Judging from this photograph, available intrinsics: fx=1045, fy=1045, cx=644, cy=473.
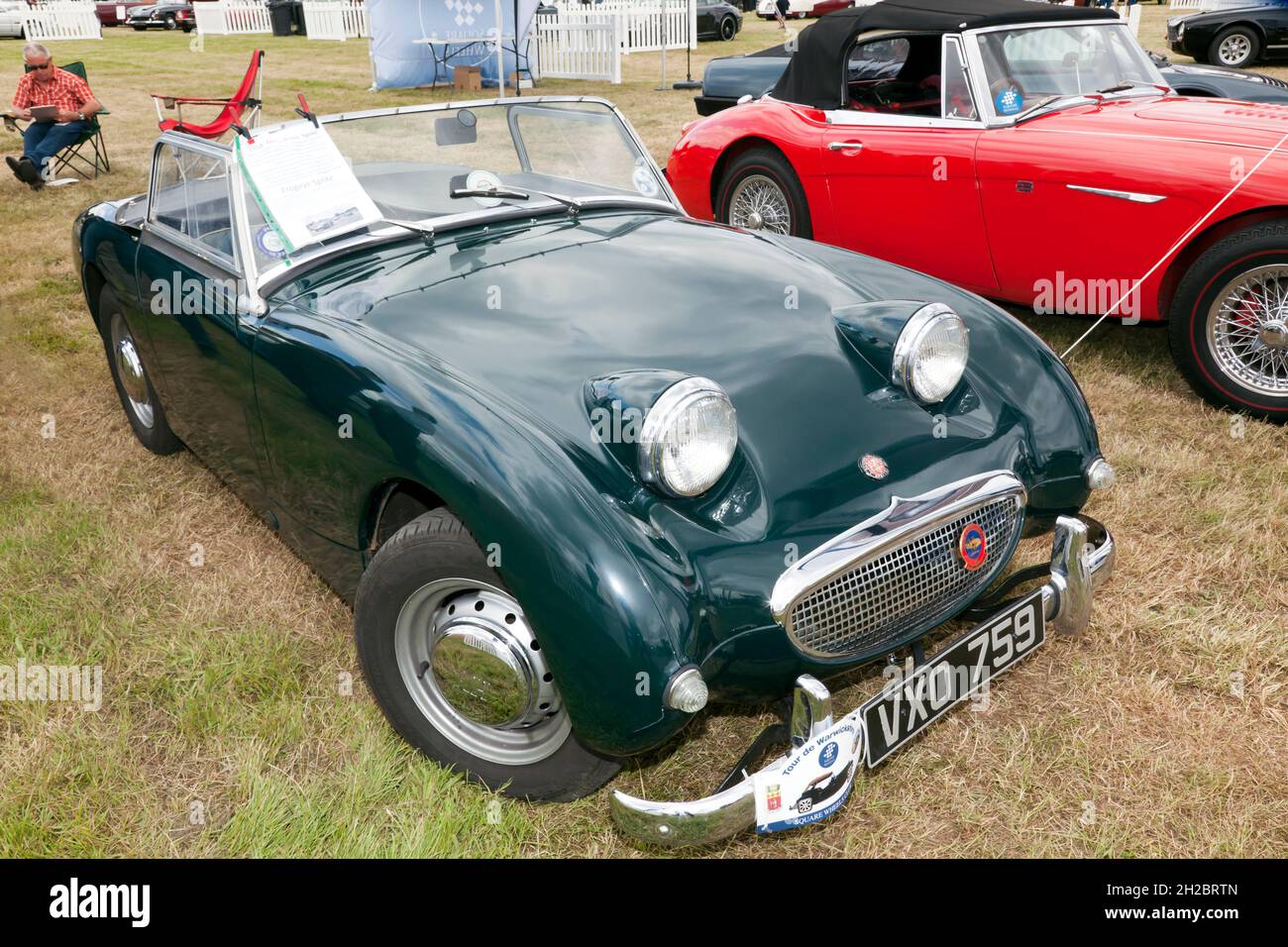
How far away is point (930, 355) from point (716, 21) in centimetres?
2432

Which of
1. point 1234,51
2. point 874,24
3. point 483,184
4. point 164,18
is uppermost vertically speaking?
point 164,18

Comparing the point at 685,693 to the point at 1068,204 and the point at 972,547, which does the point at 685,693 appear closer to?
the point at 972,547

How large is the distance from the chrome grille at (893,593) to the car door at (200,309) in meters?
1.71

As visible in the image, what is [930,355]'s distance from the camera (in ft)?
8.55

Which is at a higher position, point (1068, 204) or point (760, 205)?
point (1068, 204)

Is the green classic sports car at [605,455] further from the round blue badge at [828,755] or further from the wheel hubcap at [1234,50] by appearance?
the wheel hubcap at [1234,50]

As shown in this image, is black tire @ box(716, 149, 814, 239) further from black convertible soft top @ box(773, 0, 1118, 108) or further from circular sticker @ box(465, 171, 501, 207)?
circular sticker @ box(465, 171, 501, 207)

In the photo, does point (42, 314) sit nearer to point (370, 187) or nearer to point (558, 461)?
point (370, 187)

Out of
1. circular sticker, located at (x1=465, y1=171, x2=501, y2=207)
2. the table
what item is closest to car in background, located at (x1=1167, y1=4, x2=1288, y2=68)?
the table

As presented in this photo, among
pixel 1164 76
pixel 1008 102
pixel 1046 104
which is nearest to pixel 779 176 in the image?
pixel 1008 102

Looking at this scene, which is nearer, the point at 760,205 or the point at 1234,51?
the point at 760,205

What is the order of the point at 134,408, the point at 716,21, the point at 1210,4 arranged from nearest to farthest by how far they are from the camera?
the point at 134,408, the point at 1210,4, the point at 716,21

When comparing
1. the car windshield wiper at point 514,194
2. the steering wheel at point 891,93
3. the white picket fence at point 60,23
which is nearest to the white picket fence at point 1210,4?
the steering wheel at point 891,93
